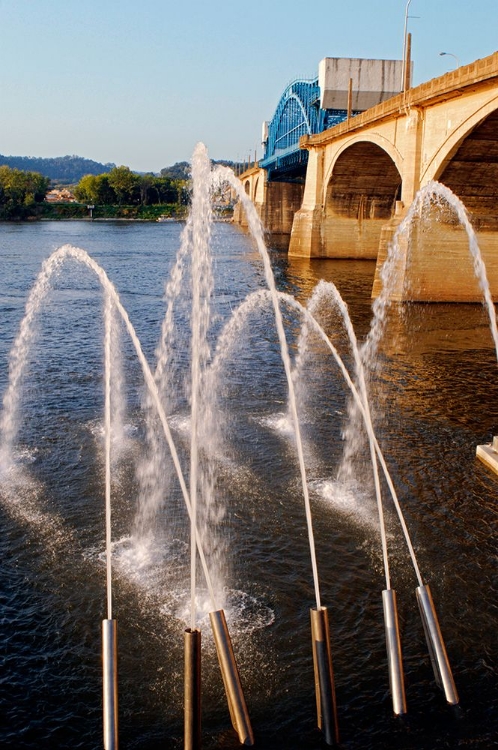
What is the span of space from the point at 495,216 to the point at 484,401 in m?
17.9

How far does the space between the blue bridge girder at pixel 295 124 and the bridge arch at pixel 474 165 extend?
46.6 m

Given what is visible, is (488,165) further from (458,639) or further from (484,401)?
(458,639)

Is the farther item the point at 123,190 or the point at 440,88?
the point at 123,190

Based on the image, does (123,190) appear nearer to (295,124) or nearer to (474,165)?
(295,124)

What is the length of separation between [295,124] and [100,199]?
3402 inches

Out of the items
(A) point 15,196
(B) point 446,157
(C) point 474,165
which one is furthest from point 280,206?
(B) point 446,157

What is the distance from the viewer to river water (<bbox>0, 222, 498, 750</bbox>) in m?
8.35

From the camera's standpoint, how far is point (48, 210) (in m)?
160

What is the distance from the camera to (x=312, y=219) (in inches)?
2434

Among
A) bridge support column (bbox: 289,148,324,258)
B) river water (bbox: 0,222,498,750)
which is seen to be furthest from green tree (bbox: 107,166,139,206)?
river water (bbox: 0,222,498,750)

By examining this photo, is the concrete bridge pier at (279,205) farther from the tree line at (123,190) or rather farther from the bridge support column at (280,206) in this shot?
the tree line at (123,190)

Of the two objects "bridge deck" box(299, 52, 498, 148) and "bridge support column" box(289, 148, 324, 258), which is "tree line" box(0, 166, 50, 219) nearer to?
"bridge support column" box(289, 148, 324, 258)

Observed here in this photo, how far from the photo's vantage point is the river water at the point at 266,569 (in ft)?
27.4

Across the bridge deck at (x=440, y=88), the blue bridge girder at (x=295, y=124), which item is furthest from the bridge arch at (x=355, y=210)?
the blue bridge girder at (x=295, y=124)
